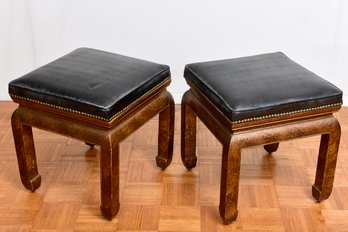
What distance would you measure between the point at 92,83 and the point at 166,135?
419 millimetres

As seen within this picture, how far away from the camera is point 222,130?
1610mm

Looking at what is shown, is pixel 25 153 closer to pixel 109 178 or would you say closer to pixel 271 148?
pixel 109 178

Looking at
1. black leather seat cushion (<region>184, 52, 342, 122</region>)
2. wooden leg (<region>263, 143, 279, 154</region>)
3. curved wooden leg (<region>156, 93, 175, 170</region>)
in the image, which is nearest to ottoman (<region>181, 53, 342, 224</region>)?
black leather seat cushion (<region>184, 52, 342, 122</region>)

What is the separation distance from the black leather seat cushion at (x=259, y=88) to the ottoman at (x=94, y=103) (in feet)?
0.59

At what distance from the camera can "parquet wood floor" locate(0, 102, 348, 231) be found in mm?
1727

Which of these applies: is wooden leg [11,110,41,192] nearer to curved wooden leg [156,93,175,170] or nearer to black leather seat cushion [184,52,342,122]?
curved wooden leg [156,93,175,170]

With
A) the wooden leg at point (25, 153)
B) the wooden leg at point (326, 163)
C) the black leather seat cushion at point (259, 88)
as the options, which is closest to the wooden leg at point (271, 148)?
the wooden leg at point (326, 163)

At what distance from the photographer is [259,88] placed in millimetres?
1601

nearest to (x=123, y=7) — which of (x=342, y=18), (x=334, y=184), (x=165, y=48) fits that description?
(x=165, y=48)

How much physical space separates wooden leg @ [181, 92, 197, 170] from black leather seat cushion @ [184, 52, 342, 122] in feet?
0.40

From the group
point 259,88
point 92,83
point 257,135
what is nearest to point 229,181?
point 257,135

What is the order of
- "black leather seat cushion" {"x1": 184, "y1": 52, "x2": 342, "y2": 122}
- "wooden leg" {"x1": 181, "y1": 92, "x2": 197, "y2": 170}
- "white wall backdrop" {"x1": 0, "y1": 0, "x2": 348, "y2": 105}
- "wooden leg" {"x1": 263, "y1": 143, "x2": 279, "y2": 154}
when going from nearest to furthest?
"black leather seat cushion" {"x1": 184, "y1": 52, "x2": 342, "y2": 122} < "wooden leg" {"x1": 181, "y1": 92, "x2": 197, "y2": 170} < "wooden leg" {"x1": 263, "y1": 143, "x2": 279, "y2": 154} < "white wall backdrop" {"x1": 0, "y1": 0, "x2": 348, "y2": 105}

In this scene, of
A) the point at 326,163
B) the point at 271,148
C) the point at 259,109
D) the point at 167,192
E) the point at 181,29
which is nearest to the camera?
the point at 259,109

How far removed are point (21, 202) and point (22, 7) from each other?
3.31ft
